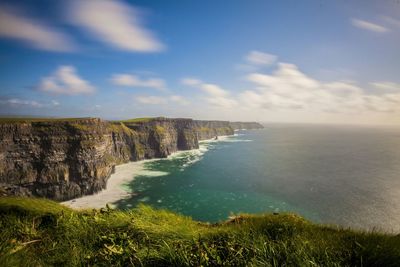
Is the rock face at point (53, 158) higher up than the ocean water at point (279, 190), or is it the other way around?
the rock face at point (53, 158)

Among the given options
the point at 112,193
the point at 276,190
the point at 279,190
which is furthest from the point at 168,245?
the point at 279,190

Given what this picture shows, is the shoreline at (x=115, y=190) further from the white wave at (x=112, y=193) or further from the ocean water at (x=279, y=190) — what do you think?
the ocean water at (x=279, y=190)

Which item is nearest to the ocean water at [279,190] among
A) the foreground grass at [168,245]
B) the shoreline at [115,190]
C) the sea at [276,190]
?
the sea at [276,190]

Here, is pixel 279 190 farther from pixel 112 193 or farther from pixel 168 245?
pixel 168 245

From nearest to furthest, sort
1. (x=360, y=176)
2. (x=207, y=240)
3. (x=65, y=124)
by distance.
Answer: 1. (x=207, y=240)
2. (x=65, y=124)
3. (x=360, y=176)

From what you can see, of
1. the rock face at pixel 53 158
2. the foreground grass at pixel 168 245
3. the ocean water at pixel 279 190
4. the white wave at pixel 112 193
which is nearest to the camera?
the foreground grass at pixel 168 245

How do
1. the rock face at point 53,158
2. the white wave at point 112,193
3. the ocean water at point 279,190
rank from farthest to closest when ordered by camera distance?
the rock face at point 53,158
the white wave at point 112,193
the ocean water at point 279,190

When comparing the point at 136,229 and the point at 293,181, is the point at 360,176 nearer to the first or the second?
the point at 293,181

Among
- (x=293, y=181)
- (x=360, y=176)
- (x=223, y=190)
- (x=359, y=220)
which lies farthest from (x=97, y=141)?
(x=360, y=176)
